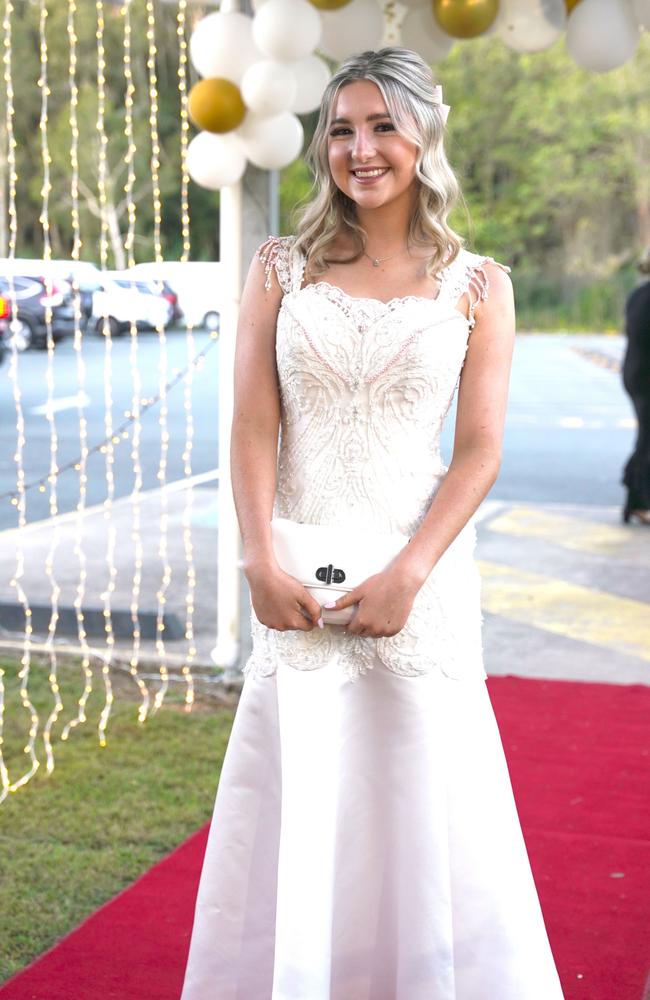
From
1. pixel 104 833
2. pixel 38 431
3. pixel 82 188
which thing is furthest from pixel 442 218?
pixel 82 188

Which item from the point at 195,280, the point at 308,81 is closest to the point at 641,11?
the point at 308,81

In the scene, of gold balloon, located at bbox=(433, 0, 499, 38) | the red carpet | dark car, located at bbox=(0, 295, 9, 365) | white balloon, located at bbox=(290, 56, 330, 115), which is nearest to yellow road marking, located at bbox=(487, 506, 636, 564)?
the red carpet

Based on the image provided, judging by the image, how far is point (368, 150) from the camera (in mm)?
2293

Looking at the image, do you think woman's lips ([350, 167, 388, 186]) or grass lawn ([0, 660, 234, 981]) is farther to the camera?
grass lawn ([0, 660, 234, 981])

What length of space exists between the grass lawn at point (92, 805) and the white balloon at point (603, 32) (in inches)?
109

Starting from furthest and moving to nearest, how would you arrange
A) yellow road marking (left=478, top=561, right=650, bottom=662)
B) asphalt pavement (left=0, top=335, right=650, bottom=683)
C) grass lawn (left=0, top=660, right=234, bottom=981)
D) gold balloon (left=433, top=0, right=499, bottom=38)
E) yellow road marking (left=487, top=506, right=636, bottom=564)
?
yellow road marking (left=487, top=506, right=636, bottom=564) → yellow road marking (left=478, top=561, right=650, bottom=662) → asphalt pavement (left=0, top=335, right=650, bottom=683) → gold balloon (left=433, top=0, right=499, bottom=38) → grass lawn (left=0, top=660, right=234, bottom=981)

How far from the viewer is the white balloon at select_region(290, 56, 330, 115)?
4.76 metres

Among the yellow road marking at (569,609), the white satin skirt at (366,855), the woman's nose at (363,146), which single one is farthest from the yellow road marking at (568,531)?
the woman's nose at (363,146)

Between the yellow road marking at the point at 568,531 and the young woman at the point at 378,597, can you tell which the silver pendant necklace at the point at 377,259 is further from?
the yellow road marking at the point at 568,531

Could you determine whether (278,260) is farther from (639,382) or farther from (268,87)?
(639,382)

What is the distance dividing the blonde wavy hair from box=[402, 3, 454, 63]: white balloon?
277cm

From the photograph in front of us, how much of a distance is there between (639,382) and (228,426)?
168 inches

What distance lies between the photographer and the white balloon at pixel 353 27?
4.81 m

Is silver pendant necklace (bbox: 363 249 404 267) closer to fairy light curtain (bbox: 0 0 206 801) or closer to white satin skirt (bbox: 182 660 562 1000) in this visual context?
white satin skirt (bbox: 182 660 562 1000)
